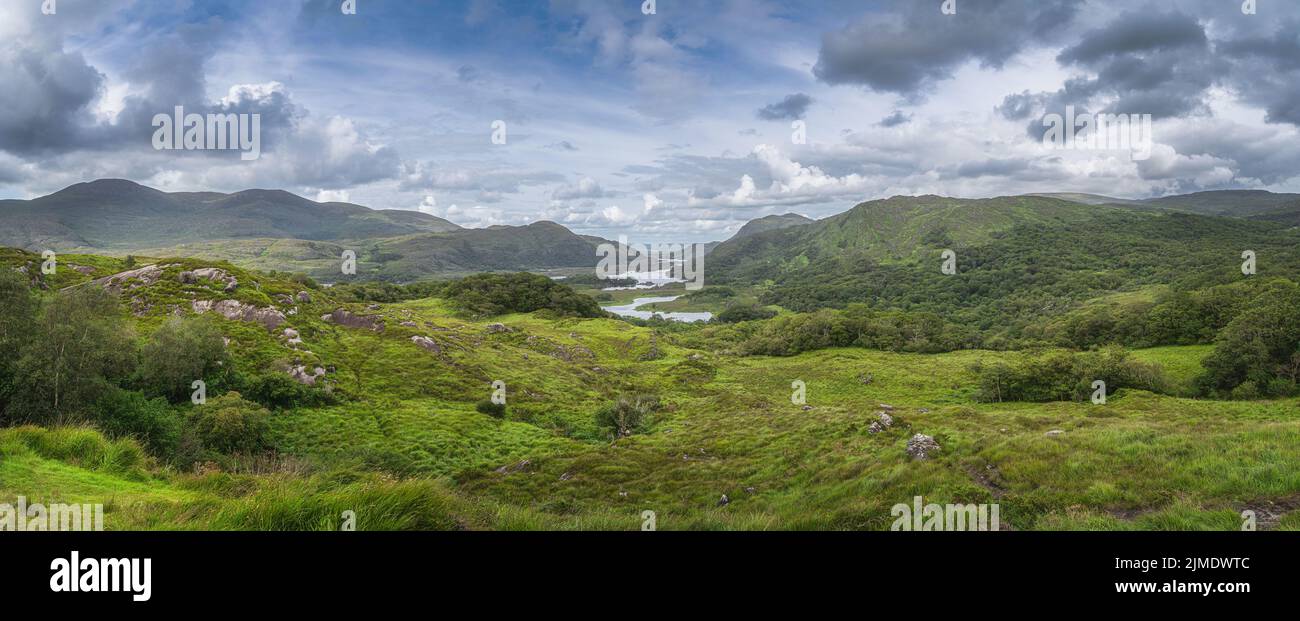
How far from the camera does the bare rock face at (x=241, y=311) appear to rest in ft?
145

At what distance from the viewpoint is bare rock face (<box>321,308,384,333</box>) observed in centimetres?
5441

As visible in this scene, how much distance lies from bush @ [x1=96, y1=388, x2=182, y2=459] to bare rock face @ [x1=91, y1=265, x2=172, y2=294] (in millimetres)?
31427

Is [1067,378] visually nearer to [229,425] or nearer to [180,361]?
[229,425]

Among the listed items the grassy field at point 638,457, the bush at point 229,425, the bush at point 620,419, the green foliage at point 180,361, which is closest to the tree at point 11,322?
the bush at point 229,425

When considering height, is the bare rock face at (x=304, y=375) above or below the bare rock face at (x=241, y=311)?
below

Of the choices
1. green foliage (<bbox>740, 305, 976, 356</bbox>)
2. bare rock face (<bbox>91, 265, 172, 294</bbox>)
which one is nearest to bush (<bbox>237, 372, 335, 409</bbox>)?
bare rock face (<bbox>91, 265, 172, 294</bbox>)

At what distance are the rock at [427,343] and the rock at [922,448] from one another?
45.2 meters

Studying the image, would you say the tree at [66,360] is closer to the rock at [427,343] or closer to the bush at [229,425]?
the bush at [229,425]

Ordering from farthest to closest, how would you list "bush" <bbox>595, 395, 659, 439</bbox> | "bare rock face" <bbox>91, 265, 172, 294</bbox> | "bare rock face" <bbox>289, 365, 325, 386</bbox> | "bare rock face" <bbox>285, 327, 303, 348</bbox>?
"bare rock face" <bbox>91, 265, 172, 294</bbox>, "bare rock face" <bbox>285, 327, 303, 348</bbox>, "bush" <bbox>595, 395, 659, 439</bbox>, "bare rock face" <bbox>289, 365, 325, 386</bbox>

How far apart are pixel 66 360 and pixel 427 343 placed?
33.6 m

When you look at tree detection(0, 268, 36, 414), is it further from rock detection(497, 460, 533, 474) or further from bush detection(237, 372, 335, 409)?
rock detection(497, 460, 533, 474)
